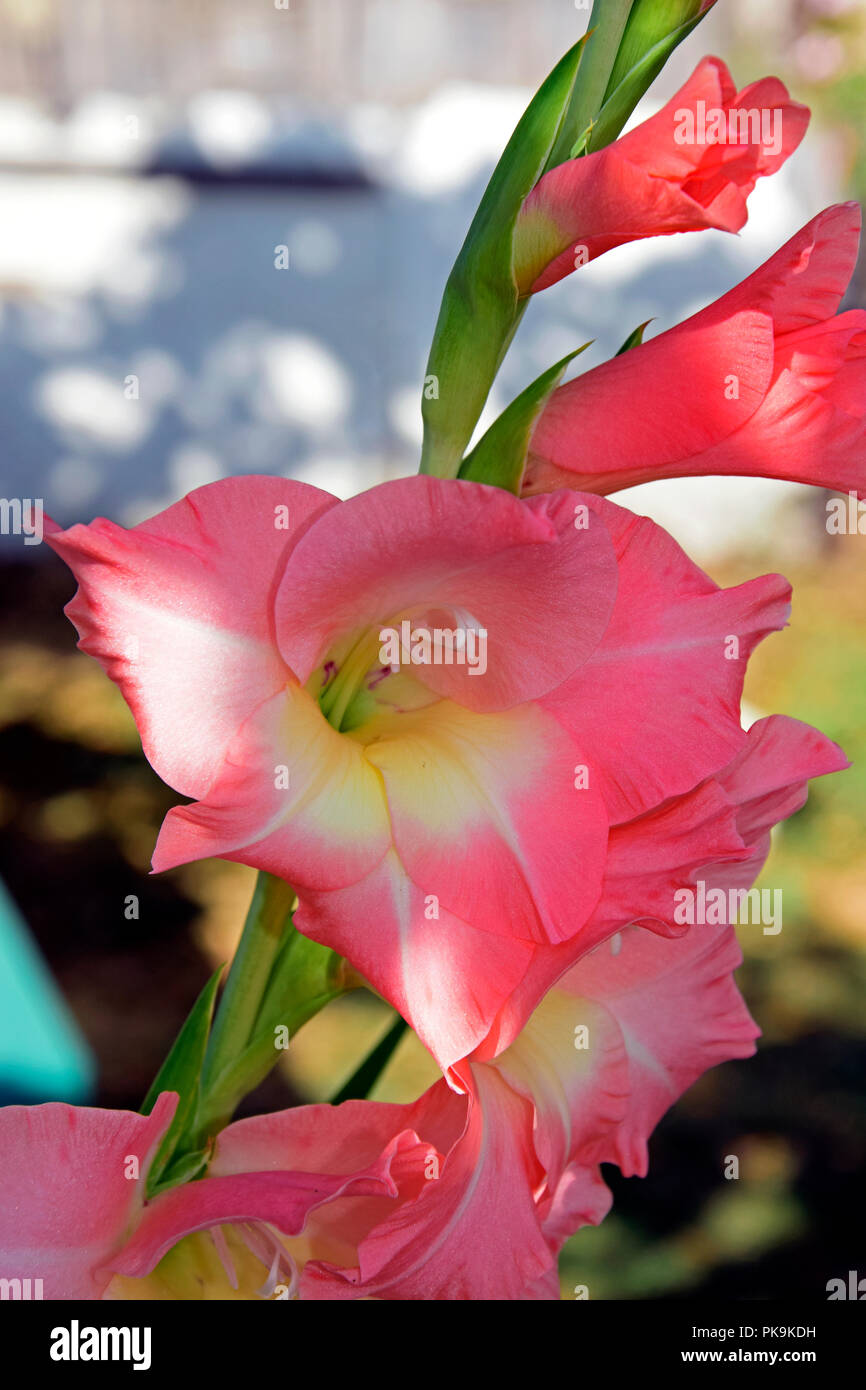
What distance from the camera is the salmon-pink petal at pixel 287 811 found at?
0.43 m

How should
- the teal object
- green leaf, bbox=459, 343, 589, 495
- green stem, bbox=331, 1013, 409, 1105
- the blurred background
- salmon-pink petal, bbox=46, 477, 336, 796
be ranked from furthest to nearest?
the blurred background < the teal object < green stem, bbox=331, 1013, 409, 1105 < green leaf, bbox=459, 343, 589, 495 < salmon-pink petal, bbox=46, 477, 336, 796

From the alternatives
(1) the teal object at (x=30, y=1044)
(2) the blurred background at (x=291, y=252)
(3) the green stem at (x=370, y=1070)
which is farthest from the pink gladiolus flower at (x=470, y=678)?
(2) the blurred background at (x=291, y=252)

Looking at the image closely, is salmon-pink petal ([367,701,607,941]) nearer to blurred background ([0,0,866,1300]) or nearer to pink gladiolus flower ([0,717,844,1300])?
pink gladiolus flower ([0,717,844,1300])

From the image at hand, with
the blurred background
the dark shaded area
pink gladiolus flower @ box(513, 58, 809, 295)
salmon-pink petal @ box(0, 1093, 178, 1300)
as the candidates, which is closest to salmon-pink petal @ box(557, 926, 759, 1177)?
salmon-pink petal @ box(0, 1093, 178, 1300)

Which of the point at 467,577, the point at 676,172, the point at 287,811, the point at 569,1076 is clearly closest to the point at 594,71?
the point at 676,172

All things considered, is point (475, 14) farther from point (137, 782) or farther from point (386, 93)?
point (137, 782)

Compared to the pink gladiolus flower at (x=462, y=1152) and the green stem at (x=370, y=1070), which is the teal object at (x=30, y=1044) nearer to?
the green stem at (x=370, y=1070)

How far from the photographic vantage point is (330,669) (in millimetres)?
543

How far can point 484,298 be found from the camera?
53cm

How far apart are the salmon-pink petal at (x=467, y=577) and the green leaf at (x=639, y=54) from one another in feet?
0.66

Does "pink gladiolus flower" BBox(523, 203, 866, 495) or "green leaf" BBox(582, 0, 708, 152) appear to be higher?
"green leaf" BBox(582, 0, 708, 152)

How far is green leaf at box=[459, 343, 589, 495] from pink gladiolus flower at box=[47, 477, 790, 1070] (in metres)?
0.07

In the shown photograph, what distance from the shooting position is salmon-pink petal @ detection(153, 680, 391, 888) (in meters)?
0.43

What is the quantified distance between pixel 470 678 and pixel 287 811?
0.33 feet
